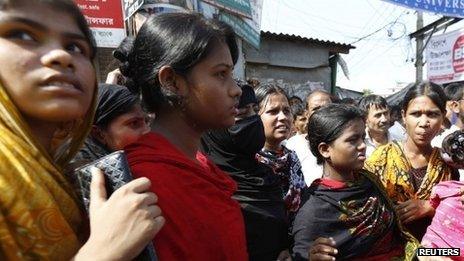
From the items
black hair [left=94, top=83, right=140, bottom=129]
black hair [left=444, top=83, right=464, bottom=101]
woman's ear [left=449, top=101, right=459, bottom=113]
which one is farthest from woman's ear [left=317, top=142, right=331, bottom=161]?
black hair [left=444, top=83, right=464, bottom=101]

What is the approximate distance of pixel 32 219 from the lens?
2.83ft

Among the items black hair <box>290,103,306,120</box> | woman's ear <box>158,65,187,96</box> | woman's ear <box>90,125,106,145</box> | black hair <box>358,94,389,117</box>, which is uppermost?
woman's ear <box>158,65,187,96</box>

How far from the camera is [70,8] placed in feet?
A: 3.49

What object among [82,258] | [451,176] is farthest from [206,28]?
[451,176]

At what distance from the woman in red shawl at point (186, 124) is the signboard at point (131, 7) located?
161 inches

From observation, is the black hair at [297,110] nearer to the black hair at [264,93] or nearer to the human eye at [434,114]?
the black hair at [264,93]

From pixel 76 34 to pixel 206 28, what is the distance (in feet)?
1.43

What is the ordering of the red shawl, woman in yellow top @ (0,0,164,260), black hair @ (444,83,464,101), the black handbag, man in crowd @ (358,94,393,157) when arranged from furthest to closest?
black hair @ (444,83,464,101), man in crowd @ (358,94,393,157), the red shawl, the black handbag, woman in yellow top @ (0,0,164,260)

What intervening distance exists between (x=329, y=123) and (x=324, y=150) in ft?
0.56

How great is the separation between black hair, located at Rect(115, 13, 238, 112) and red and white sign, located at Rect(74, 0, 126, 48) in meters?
5.17

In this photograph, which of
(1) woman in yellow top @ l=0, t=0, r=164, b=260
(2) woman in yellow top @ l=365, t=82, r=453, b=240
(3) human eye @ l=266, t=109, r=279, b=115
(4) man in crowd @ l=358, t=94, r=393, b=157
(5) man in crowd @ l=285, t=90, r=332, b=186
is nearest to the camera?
(1) woman in yellow top @ l=0, t=0, r=164, b=260

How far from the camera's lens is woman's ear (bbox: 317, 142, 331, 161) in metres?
2.63

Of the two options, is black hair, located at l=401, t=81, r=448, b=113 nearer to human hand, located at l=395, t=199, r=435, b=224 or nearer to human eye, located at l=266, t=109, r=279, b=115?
human hand, located at l=395, t=199, r=435, b=224

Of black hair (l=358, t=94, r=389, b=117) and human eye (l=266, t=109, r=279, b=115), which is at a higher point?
human eye (l=266, t=109, r=279, b=115)
